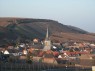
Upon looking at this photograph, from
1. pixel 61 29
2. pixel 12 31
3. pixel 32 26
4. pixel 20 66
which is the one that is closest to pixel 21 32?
pixel 12 31

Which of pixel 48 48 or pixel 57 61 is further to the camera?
pixel 48 48

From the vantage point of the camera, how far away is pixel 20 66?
1721 inches

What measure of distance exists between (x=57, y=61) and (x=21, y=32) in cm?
5931

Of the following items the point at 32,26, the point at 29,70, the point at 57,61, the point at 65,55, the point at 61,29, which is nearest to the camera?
the point at 29,70

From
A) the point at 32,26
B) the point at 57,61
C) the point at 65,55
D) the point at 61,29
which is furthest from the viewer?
the point at 61,29

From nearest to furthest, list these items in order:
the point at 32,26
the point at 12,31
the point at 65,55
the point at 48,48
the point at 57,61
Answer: the point at 57,61, the point at 65,55, the point at 48,48, the point at 12,31, the point at 32,26

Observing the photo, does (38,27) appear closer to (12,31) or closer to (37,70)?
(12,31)

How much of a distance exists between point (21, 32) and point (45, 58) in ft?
187

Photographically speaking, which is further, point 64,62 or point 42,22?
point 42,22

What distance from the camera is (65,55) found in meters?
65.9

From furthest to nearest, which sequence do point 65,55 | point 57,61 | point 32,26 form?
point 32,26
point 65,55
point 57,61

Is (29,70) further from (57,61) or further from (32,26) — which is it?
(32,26)

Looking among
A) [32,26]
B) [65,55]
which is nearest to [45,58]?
[65,55]

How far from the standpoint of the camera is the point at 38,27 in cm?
13812
